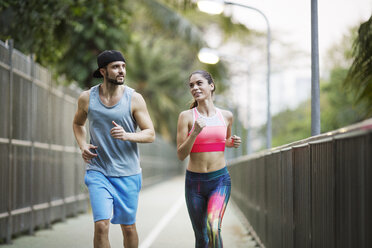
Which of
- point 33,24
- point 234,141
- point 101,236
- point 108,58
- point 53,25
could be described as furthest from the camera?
point 53,25

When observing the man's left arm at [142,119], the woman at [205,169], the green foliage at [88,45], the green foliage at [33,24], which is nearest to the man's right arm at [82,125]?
the man's left arm at [142,119]

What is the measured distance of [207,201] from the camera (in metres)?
6.63

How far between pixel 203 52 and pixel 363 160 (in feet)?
54.2

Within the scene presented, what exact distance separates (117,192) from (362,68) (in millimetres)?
2567

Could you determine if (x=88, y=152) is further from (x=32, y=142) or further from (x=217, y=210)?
(x=32, y=142)

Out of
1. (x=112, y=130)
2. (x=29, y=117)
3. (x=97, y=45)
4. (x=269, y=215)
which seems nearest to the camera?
(x=112, y=130)

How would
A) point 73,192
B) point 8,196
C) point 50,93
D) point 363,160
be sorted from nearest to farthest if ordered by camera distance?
1. point 363,160
2. point 8,196
3. point 50,93
4. point 73,192

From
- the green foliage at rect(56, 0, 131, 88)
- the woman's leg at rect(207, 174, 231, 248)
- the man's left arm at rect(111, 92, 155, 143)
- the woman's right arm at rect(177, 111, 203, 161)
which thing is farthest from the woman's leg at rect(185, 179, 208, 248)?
the green foliage at rect(56, 0, 131, 88)

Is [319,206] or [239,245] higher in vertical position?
[319,206]

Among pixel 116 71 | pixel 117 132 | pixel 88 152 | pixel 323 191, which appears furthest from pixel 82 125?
pixel 323 191

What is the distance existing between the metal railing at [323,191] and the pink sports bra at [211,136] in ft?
2.51

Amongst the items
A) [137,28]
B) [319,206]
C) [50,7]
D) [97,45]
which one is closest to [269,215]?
[319,206]

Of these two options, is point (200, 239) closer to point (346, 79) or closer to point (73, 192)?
point (346, 79)

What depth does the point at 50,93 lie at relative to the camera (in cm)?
1331
